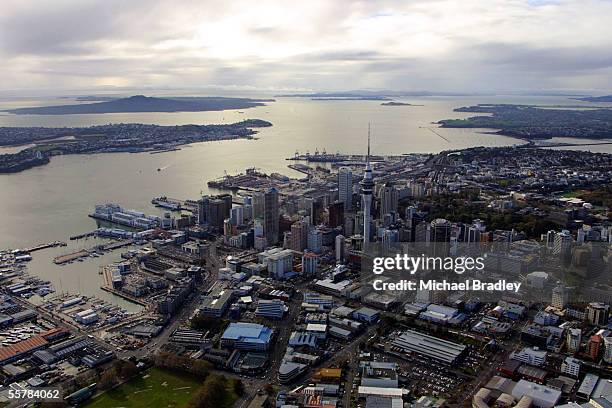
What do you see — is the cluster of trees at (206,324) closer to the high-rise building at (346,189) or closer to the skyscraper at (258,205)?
the skyscraper at (258,205)

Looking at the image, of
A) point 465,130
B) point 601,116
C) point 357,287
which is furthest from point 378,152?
point 601,116

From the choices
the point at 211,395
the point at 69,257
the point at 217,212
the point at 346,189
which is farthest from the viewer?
the point at 346,189

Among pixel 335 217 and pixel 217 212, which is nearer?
pixel 335 217

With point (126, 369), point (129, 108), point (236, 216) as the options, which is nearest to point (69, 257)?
point (236, 216)

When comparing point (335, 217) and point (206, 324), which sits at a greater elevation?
point (335, 217)

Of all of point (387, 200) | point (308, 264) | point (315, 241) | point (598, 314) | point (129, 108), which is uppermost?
point (129, 108)

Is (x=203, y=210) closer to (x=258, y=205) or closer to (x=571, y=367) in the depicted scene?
(x=258, y=205)

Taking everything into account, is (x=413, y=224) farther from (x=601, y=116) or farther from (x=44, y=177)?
(x=601, y=116)
